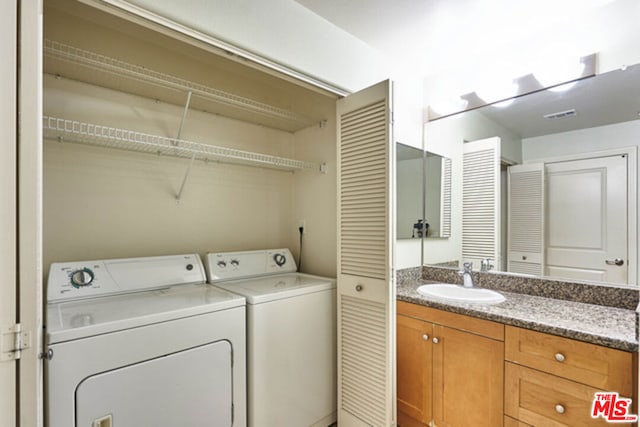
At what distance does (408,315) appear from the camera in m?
1.92

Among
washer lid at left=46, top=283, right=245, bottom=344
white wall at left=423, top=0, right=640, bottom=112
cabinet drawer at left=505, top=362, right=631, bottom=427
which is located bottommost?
cabinet drawer at left=505, top=362, right=631, bottom=427

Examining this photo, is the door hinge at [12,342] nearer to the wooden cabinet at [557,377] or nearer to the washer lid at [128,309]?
the washer lid at [128,309]

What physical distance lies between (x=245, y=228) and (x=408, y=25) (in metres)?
1.78

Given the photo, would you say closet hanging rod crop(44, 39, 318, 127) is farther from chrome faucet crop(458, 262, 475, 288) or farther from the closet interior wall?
chrome faucet crop(458, 262, 475, 288)

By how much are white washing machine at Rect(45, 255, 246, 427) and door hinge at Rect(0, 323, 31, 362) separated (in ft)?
0.66

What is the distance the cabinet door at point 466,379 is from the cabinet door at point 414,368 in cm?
5

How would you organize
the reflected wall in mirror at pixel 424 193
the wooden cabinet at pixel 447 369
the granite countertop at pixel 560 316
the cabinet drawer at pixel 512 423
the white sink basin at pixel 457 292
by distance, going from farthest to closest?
the reflected wall in mirror at pixel 424 193 < the white sink basin at pixel 457 292 < the wooden cabinet at pixel 447 369 < the cabinet drawer at pixel 512 423 < the granite countertop at pixel 560 316

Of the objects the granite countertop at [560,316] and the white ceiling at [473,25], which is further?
the white ceiling at [473,25]

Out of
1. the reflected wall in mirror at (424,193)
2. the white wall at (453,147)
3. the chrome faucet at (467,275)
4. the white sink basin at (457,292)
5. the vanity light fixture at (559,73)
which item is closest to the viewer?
the vanity light fixture at (559,73)

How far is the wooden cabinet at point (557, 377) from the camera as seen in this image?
4.00 feet

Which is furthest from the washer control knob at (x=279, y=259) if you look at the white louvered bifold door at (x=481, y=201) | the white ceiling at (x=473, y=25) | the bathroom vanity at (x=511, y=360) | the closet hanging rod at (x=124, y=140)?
the white ceiling at (x=473, y=25)

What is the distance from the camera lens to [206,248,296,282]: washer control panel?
6.60 feet

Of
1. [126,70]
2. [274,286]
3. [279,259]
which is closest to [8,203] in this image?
[126,70]

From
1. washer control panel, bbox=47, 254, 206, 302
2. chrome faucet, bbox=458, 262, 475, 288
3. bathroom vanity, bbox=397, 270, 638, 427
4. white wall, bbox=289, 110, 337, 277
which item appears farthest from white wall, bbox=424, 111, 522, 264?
washer control panel, bbox=47, 254, 206, 302
